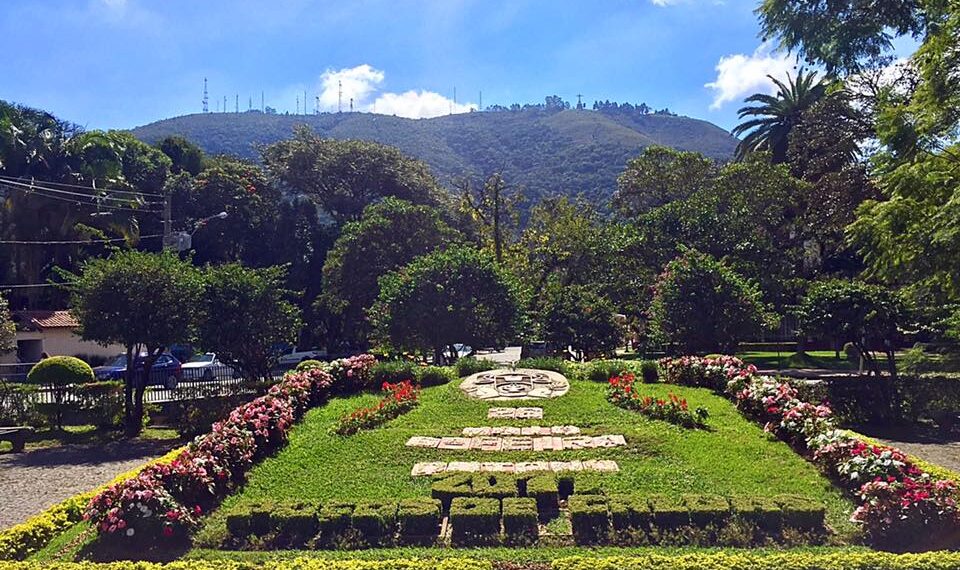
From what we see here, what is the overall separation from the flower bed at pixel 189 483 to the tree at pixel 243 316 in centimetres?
779

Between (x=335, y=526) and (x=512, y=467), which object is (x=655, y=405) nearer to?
(x=512, y=467)

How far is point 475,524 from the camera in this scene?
7840mm

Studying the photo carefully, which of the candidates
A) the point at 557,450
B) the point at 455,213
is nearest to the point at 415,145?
the point at 455,213

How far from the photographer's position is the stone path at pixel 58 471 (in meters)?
11.4

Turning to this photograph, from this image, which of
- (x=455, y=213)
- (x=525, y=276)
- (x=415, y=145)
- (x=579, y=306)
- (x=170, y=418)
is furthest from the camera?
(x=415, y=145)

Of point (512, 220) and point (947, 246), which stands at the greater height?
point (512, 220)

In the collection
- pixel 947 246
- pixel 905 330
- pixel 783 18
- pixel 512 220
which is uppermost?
pixel 783 18

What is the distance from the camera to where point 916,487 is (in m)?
7.52

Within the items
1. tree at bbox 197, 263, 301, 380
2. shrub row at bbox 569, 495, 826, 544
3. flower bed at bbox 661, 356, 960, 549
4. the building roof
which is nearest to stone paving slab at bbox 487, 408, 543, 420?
flower bed at bbox 661, 356, 960, 549

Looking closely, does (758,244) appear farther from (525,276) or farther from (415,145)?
(415,145)

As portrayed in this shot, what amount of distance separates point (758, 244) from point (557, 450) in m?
17.6

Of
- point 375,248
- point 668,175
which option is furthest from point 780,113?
point 375,248

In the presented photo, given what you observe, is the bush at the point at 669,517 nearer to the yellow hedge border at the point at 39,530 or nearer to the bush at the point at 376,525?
the bush at the point at 376,525

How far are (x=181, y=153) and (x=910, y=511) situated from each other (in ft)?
164
